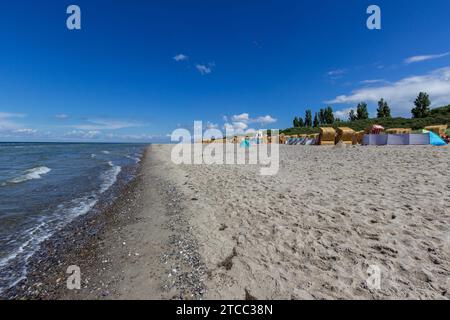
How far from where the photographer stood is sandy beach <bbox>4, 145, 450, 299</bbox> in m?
3.42

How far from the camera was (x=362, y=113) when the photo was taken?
3187 inches

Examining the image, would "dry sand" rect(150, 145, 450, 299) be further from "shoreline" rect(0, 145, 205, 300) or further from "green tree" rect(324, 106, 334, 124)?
"green tree" rect(324, 106, 334, 124)

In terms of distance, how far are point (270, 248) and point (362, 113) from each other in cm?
9459

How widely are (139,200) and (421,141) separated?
29.8 meters

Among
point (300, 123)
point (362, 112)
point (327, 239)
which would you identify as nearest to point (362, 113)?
point (362, 112)

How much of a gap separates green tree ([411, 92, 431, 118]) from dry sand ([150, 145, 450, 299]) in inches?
3088

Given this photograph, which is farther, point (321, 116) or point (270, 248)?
point (321, 116)

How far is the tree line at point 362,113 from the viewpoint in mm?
65125

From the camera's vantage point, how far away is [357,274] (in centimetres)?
352

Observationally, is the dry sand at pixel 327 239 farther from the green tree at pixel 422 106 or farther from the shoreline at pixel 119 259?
the green tree at pixel 422 106

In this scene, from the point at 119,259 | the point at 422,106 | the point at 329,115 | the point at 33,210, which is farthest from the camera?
the point at 329,115

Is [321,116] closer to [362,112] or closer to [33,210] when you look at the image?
[362,112]
